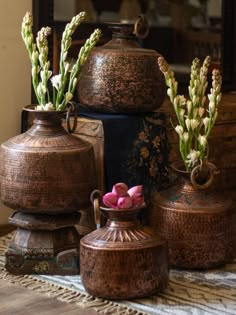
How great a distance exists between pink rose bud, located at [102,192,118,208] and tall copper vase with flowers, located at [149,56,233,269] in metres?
0.30

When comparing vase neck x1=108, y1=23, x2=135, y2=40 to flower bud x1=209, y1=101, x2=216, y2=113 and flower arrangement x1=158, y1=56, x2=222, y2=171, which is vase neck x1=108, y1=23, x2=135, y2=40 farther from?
flower bud x1=209, y1=101, x2=216, y2=113

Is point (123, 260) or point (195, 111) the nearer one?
point (123, 260)

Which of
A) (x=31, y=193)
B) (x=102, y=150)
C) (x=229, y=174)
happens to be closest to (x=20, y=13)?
(x=102, y=150)

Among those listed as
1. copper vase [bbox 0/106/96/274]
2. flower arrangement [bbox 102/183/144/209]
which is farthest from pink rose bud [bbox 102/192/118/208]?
copper vase [bbox 0/106/96/274]

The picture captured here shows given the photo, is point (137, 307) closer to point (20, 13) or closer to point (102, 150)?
point (102, 150)

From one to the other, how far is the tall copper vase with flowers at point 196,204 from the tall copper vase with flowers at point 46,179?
27cm

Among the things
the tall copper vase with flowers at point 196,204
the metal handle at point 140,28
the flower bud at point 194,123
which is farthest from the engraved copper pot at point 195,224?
the metal handle at point 140,28

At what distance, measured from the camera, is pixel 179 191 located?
2449 mm

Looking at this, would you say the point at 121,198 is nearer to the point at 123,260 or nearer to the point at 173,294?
the point at 123,260

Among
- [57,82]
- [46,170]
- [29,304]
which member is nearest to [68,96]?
[57,82]

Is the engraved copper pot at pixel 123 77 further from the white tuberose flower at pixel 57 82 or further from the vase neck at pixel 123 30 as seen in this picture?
the white tuberose flower at pixel 57 82

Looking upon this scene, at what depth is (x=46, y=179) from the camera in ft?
7.50

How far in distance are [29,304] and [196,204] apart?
61cm

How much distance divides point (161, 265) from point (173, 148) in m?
0.70
